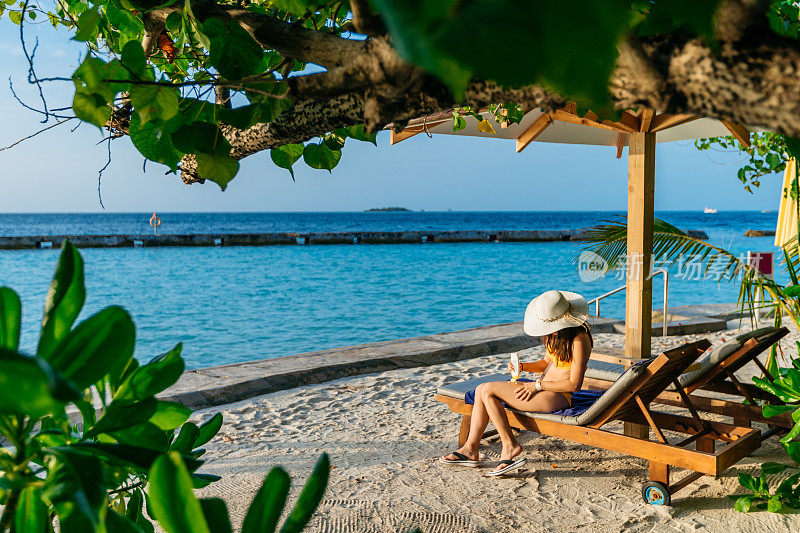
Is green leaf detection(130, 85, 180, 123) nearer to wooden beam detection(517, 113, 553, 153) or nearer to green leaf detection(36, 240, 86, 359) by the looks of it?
green leaf detection(36, 240, 86, 359)

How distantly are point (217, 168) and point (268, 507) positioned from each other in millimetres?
607

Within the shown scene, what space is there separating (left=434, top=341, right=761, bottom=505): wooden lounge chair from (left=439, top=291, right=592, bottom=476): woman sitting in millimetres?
87

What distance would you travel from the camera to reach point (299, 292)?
19656mm

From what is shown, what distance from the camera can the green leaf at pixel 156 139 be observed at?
0.95 metres

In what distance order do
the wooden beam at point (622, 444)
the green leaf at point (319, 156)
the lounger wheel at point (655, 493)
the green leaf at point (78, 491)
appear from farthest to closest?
1. the lounger wheel at point (655, 493)
2. the wooden beam at point (622, 444)
3. the green leaf at point (319, 156)
4. the green leaf at point (78, 491)

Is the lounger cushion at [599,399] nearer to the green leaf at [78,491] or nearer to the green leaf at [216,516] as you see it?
the green leaf at [216,516]

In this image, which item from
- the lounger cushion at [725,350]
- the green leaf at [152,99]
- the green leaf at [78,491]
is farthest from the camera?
the lounger cushion at [725,350]

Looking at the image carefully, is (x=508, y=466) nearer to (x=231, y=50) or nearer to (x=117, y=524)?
(x=231, y=50)

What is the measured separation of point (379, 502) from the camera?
323 cm

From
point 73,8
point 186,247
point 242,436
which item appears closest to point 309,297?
point 242,436

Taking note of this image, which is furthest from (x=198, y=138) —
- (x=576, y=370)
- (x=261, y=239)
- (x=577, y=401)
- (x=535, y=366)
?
(x=261, y=239)

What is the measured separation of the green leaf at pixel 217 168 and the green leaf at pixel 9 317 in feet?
1.48

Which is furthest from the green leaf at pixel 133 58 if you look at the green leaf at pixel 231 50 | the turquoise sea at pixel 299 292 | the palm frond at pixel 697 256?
the turquoise sea at pixel 299 292

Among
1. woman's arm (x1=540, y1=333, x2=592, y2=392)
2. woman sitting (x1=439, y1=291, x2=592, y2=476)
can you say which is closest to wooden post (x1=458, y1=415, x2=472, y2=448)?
woman sitting (x1=439, y1=291, x2=592, y2=476)
